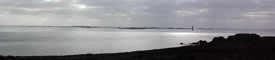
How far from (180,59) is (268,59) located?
413 centimetres

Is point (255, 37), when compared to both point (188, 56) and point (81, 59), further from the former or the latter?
point (81, 59)

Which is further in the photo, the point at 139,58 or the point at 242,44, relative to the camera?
the point at 242,44

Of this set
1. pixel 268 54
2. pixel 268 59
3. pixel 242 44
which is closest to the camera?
pixel 268 59

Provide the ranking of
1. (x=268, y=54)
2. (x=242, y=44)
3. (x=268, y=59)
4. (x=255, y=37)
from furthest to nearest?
(x=255, y=37) → (x=242, y=44) → (x=268, y=54) → (x=268, y=59)

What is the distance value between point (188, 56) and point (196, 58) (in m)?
0.64

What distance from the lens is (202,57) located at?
16.1 meters

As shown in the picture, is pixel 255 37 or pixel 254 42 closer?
pixel 254 42

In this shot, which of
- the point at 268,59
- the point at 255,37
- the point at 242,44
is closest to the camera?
the point at 268,59

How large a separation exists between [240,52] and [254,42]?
5.10 m

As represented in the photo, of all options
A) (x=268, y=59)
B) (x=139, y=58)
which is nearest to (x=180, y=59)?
(x=139, y=58)

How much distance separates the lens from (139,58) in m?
16.2

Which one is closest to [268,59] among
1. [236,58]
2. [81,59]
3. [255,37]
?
[236,58]

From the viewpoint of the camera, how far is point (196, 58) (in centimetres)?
1574

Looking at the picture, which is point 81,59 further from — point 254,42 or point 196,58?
point 254,42
